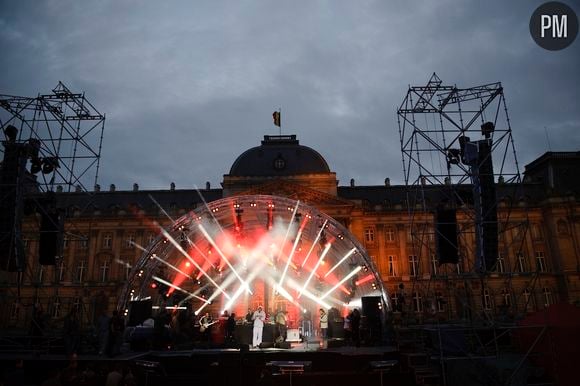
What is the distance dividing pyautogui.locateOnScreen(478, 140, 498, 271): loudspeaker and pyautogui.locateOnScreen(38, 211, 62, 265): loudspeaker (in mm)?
16874

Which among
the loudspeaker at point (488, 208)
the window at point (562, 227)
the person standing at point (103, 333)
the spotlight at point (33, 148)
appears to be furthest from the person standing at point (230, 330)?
the window at point (562, 227)

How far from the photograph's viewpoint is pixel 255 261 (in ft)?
97.7

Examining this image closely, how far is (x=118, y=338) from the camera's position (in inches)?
497

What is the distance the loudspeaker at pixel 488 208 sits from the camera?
13.9 metres

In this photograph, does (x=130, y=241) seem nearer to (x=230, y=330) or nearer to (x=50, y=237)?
(x=50, y=237)

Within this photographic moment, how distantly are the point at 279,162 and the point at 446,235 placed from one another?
2720 centimetres

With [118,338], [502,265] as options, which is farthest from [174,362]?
[502,265]

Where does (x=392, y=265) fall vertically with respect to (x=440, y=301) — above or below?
above

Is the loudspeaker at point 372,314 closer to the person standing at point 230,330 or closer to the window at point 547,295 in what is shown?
the person standing at point 230,330

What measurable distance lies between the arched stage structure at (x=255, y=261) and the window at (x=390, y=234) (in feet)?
46.6

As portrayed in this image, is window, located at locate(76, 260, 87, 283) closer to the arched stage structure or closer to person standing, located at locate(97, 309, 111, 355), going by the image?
the arched stage structure

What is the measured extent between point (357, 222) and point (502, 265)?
16.6 meters

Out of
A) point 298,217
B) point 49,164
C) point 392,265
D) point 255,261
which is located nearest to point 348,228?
point 392,265

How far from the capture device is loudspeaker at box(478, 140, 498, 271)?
13.9 metres
